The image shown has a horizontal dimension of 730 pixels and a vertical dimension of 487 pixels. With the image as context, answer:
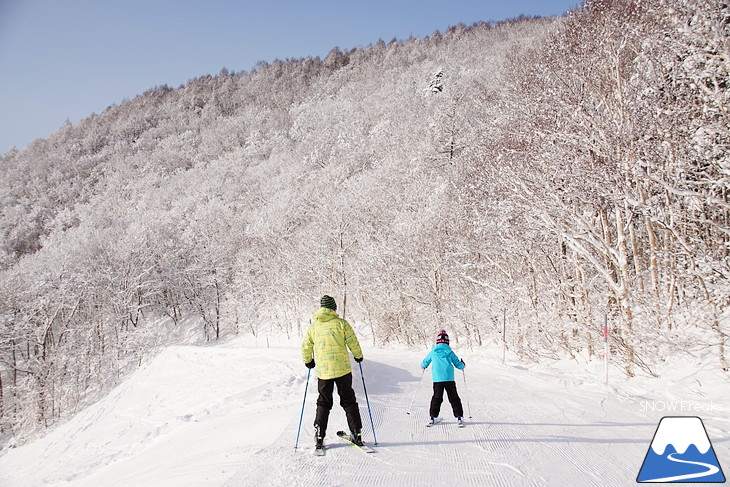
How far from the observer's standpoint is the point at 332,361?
5.04 meters

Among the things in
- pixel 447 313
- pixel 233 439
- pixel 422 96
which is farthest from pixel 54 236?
pixel 233 439

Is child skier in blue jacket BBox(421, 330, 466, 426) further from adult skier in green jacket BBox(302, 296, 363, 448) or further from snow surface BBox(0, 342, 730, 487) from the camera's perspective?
adult skier in green jacket BBox(302, 296, 363, 448)

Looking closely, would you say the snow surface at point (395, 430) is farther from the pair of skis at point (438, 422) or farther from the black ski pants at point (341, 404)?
the black ski pants at point (341, 404)

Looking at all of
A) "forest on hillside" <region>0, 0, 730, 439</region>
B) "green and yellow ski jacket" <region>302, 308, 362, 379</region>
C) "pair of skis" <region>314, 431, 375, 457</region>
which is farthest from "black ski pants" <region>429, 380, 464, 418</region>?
"forest on hillside" <region>0, 0, 730, 439</region>

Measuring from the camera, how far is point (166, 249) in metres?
47.8

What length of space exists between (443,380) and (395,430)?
99 cm

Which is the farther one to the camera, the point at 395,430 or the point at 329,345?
the point at 395,430

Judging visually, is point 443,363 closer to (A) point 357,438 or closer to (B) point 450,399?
(B) point 450,399

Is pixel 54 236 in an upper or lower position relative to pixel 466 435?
upper

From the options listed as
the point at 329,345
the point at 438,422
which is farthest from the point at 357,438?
the point at 438,422

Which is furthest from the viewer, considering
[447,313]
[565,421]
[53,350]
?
[53,350]

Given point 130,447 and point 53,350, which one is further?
point 53,350

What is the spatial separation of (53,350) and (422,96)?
185ft

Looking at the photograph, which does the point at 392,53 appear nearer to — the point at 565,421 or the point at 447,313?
the point at 447,313
